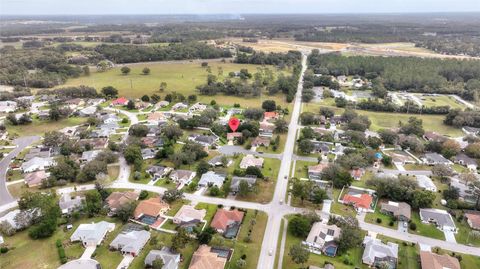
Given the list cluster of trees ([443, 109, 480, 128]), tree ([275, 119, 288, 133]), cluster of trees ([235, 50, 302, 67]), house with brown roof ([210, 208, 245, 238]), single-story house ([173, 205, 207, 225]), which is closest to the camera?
house with brown roof ([210, 208, 245, 238])

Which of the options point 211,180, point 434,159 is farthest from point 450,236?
point 211,180

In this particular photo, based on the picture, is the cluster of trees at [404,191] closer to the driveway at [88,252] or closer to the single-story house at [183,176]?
the single-story house at [183,176]

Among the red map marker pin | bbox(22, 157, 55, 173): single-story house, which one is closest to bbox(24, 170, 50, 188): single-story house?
bbox(22, 157, 55, 173): single-story house

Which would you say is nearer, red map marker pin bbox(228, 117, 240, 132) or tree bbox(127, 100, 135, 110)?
red map marker pin bbox(228, 117, 240, 132)

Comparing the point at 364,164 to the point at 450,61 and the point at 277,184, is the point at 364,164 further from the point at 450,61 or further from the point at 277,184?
the point at 450,61

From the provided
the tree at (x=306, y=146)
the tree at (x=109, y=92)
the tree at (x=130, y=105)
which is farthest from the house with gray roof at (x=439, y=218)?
the tree at (x=109, y=92)

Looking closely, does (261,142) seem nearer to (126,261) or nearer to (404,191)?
(404,191)

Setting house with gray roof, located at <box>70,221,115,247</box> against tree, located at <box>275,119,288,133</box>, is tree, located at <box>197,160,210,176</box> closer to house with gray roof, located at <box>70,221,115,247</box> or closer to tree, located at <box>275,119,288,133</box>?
house with gray roof, located at <box>70,221,115,247</box>
